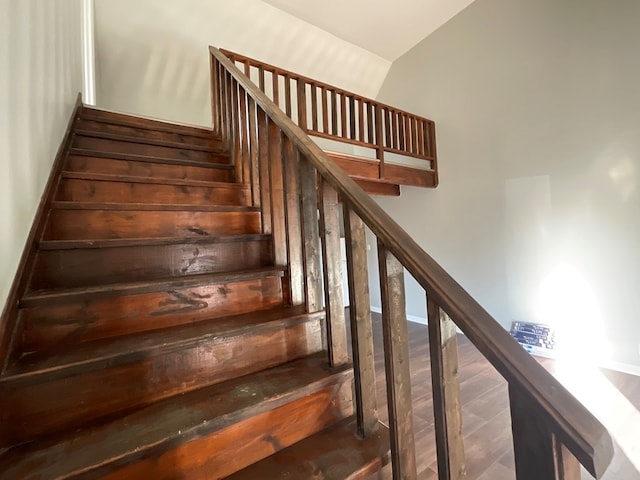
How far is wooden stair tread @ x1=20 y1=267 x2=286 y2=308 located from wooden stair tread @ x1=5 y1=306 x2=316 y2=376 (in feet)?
0.47

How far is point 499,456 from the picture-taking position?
1731 mm

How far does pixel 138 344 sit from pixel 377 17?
4.43m

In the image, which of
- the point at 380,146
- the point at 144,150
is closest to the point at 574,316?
the point at 380,146

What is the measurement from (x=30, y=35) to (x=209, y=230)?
922mm

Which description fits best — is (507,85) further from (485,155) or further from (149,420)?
(149,420)

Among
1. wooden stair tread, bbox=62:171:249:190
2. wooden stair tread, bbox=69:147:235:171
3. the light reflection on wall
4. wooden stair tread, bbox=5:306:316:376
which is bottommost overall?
the light reflection on wall

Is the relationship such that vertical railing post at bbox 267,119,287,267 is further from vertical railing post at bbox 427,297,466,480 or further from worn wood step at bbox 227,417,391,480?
vertical railing post at bbox 427,297,466,480

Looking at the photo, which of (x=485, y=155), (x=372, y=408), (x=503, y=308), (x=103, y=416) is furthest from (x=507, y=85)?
(x=103, y=416)

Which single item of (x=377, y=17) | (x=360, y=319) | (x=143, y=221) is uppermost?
(x=377, y=17)

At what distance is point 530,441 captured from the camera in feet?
1.70

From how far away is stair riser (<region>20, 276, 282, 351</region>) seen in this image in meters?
0.96

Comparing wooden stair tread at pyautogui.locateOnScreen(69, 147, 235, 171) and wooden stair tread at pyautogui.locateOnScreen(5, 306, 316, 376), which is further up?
wooden stair tread at pyautogui.locateOnScreen(69, 147, 235, 171)

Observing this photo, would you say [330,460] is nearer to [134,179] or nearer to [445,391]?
[445,391]

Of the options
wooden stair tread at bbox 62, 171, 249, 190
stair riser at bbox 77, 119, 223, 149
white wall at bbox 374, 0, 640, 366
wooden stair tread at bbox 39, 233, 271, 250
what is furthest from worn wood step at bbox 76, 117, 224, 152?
white wall at bbox 374, 0, 640, 366
